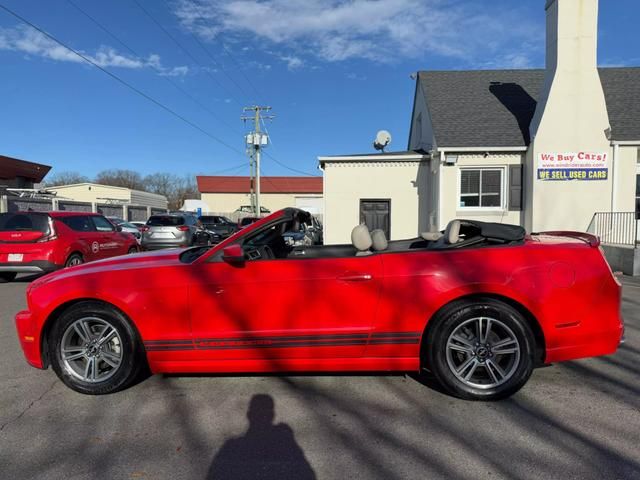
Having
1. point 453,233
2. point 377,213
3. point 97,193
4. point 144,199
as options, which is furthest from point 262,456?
point 97,193

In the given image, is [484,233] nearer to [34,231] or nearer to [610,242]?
[34,231]

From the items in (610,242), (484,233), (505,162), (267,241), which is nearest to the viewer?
(484,233)

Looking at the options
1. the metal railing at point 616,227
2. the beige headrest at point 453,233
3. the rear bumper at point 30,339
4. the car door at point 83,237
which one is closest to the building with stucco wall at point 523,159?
the metal railing at point 616,227

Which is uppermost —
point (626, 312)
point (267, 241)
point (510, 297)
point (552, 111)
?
point (552, 111)

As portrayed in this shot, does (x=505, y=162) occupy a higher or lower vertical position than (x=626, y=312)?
higher

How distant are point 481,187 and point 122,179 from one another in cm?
8732

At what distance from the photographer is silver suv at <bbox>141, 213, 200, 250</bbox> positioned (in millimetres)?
16672

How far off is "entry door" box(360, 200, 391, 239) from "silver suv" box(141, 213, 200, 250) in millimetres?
6640

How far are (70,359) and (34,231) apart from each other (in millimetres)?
6825

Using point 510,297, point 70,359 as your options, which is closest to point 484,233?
point 510,297

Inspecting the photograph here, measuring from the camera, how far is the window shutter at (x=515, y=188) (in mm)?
13547

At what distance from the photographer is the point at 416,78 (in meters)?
19.0

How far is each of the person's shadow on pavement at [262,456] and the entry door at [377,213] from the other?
12426mm

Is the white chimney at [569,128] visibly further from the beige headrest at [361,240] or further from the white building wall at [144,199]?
the white building wall at [144,199]
